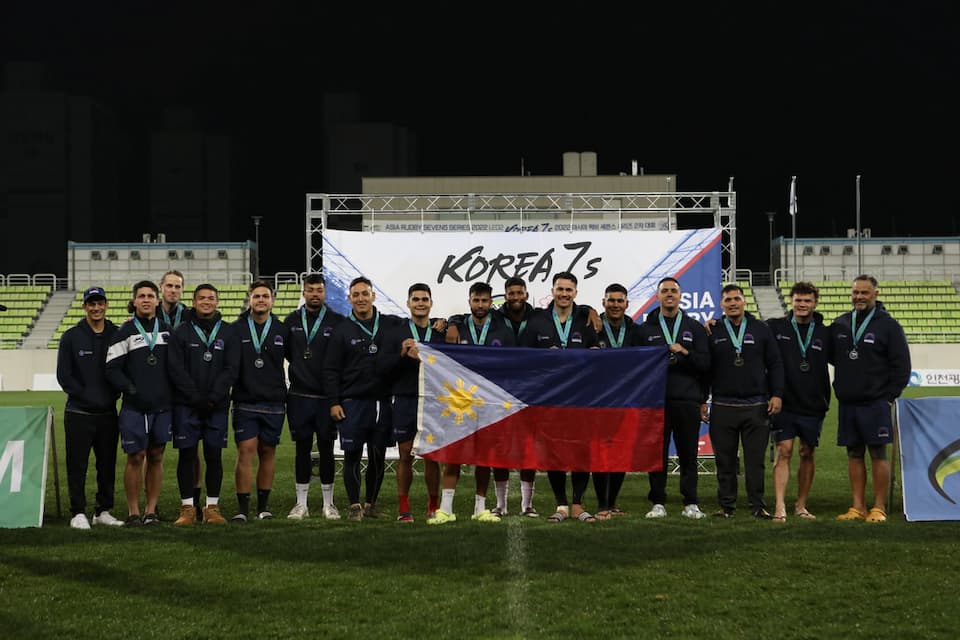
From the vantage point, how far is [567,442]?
7699 millimetres

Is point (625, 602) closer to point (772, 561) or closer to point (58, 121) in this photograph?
point (772, 561)

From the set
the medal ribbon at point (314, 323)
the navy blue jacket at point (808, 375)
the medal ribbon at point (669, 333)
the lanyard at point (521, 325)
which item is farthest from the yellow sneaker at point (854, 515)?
the medal ribbon at point (314, 323)

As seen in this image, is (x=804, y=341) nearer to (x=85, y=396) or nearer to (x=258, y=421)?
(x=258, y=421)

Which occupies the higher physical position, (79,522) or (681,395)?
(681,395)

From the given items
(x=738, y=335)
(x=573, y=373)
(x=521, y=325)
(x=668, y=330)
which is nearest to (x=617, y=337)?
(x=668, y=330)

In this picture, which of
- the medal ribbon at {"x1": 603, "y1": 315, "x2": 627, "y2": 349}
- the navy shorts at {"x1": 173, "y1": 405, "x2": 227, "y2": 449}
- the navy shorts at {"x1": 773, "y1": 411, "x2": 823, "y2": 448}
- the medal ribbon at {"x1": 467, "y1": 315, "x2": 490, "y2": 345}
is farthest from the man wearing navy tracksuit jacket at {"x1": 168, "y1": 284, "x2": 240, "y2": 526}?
the navy shorts at {"x1": 773, "y1": 411, "x2": 823, "y2": 448}

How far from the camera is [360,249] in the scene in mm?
11000

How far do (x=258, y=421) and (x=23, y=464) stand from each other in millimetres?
1725

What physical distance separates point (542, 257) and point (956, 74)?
165 feet

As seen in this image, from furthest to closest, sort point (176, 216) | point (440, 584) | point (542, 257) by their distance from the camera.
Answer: point (176, 216), point (542, 257), point (440, 584)

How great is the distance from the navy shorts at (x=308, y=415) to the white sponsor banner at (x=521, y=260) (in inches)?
124

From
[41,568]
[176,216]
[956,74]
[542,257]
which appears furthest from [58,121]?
[41,568]

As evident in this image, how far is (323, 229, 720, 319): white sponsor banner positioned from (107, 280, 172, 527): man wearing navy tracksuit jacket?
11.6 feet

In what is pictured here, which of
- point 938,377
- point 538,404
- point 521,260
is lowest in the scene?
point 938,377
